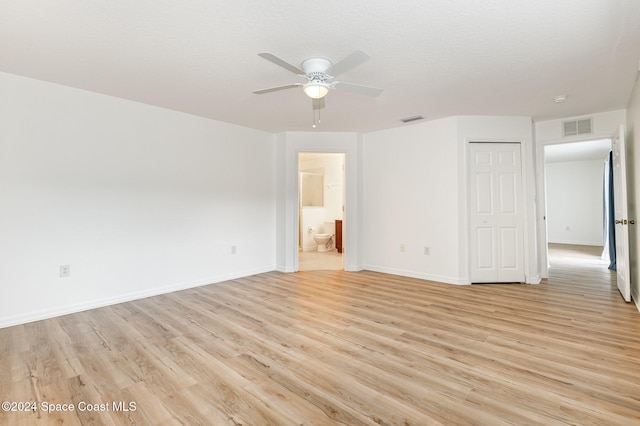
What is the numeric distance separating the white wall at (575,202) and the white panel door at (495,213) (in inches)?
247

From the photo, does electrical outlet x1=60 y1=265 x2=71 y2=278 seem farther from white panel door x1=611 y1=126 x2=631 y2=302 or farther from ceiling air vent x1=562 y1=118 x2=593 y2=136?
ceiling air vent x1=562 y1=118 x2=593 y2=136

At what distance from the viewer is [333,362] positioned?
217 centimetres

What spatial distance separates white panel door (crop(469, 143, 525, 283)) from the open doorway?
164 inches

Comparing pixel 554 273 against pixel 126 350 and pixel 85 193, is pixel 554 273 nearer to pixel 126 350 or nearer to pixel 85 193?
pixel 126 350

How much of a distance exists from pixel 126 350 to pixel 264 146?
12.2 feet

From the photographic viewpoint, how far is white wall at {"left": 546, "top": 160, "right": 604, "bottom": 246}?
8461mm

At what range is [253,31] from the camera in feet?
7.29

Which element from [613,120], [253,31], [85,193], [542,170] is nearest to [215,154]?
[85,193]

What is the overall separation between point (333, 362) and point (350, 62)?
2.22m

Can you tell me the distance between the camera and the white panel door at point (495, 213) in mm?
4413

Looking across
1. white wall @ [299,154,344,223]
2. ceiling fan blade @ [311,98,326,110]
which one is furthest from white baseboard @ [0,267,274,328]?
white wall @ [299,154,344,223]

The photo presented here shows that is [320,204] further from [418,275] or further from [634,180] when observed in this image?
[634,180]

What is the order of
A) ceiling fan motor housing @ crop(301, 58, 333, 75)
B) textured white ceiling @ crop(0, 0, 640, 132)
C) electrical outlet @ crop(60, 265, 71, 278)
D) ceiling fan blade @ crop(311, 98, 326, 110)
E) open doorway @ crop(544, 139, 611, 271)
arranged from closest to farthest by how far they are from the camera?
textured white ceiling @ crop(0, 0, 640, 132)
ceiling fan motor housing @ crop(301, 58, 333, 75)
electrical outlet @ crop(60, 265, 71, 278)
ceiling fan blade @ crop(311, 98, 326, 110)
open doorway @ crop(544, 139, 611, 271)

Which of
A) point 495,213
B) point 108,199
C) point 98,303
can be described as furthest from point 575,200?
point 98,303
